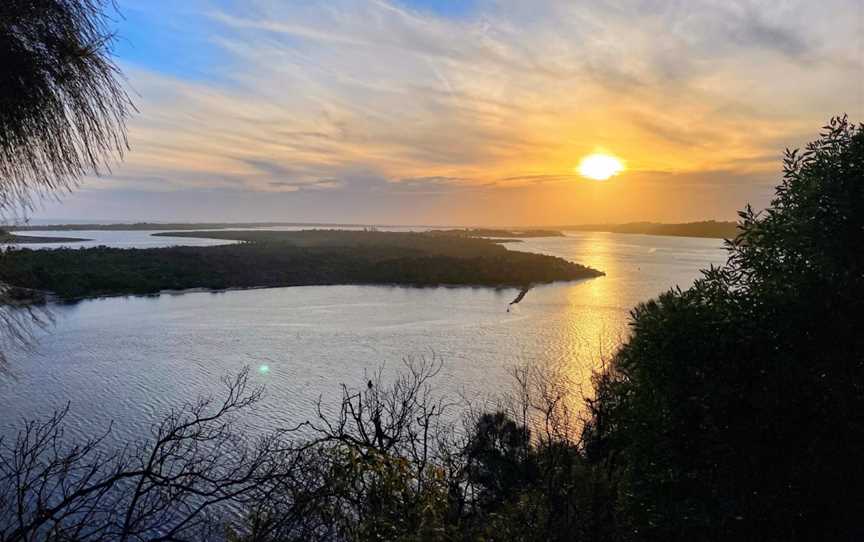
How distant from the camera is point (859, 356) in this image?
702 cm

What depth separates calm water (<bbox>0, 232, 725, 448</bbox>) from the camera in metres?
21.8

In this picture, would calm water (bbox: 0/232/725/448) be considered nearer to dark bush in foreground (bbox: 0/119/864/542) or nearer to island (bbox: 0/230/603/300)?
island (bbox: 0/230/603/300)

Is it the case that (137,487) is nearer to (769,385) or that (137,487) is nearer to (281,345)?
(769,385)

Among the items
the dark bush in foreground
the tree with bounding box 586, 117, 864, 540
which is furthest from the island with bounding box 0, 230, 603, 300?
the tree with bounding box 586, 117, 864, 540

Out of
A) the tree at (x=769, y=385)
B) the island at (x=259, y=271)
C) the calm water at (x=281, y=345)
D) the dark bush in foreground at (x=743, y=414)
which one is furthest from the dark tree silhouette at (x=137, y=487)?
the island at (x=259, y=271)

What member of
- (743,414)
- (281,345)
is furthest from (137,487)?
(281,345)

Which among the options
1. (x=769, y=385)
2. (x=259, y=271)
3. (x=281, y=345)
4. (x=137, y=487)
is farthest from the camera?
(x=259, y=271)

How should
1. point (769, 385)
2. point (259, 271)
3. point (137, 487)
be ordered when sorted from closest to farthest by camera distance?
1. point (137, 487)
2. point (769, 385)
3. point (259, 271)

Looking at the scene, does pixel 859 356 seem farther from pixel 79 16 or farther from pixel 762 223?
pixel 79 16

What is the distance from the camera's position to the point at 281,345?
31.8 m

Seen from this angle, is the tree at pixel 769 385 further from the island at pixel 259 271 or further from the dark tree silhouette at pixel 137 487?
the island at pixel 259 271

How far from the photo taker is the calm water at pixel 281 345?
21.8m

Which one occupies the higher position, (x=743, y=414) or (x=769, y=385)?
(x=769, y=385)

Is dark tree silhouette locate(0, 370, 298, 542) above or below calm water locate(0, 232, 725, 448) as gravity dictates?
above
